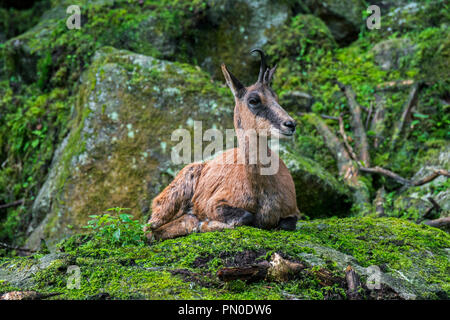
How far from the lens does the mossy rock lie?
4.09m

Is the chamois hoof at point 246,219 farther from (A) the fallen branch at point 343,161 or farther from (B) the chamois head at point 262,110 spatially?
(A) the fallen branch at point 343,161

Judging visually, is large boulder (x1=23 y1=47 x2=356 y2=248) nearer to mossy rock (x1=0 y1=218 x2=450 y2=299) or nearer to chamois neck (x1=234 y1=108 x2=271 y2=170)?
chamois neck (x1=234 y1=108 x2=271 y2=170)

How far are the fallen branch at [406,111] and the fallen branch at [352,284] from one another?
609 cm

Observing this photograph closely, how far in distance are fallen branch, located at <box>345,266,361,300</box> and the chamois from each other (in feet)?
5.16

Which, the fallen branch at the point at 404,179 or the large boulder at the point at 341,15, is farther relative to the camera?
the large boulder at the point at 341,15

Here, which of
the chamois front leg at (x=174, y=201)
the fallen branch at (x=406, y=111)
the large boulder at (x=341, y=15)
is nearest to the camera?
the chamois front leg at (x=174, y=201)

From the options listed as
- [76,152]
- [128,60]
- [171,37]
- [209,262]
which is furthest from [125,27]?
[209,262]

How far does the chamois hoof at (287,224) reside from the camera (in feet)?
19.4

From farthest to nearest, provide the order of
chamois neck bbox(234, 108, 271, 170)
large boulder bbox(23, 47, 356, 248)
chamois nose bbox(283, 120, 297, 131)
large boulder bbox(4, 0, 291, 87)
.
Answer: large boulder bbox(4, 0, 291, 87) → large boulder bbox(23, 47, 356, 248) → chamois neck bbox(234, 108, 271, 170) → chamois nose bbox(283, 120, 297, 131)

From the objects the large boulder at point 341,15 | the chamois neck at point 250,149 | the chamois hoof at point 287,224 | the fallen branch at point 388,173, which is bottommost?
the chamois hoof at point 287,224

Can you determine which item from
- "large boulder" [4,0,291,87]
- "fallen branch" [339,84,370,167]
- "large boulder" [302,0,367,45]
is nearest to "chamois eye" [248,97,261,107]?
"fallen branch" [339,84,370,167]

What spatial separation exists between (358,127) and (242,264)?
6.59 metres

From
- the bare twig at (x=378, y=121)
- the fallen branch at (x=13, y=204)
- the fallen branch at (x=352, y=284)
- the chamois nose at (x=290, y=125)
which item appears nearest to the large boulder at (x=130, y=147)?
the fallen branch at (x=13, y=204)
